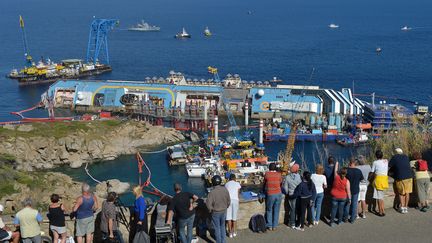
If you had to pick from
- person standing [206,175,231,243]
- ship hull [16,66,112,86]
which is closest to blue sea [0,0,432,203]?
ship hull [16,66,112,86]

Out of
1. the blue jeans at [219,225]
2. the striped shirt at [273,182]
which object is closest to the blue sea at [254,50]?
the striped shirt at [273,182]

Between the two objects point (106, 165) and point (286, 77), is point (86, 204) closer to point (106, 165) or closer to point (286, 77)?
point (106, 165)

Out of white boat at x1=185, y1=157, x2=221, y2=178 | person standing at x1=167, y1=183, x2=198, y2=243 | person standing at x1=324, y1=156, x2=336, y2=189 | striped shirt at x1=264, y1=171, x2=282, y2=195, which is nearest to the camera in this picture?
person standing at x1=167, y1=183, x2=198, y2=243

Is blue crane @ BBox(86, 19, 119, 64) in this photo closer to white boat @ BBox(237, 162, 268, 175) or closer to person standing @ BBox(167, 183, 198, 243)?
white boat @ BBox(237, 162, 268, 175)

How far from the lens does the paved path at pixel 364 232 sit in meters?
9.12

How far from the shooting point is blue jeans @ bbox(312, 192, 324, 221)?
31.1 ft

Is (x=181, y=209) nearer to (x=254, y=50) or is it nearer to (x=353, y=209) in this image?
(x=353, y=209)

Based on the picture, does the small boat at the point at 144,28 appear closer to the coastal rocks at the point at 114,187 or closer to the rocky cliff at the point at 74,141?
the rocky cliff at the point at 74,141

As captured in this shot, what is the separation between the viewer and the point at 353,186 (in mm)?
9492

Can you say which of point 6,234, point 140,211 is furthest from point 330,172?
point 6,234

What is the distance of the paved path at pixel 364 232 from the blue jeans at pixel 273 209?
15 cm

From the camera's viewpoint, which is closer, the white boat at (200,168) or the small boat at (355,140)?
the white boat at (200,168)

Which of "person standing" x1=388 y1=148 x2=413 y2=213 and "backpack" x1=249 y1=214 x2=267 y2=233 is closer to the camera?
"backpack" x1=249 y1=214 x2=267 y2=233

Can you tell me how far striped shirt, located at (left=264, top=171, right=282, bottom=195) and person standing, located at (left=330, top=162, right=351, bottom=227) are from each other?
3.29 feet
